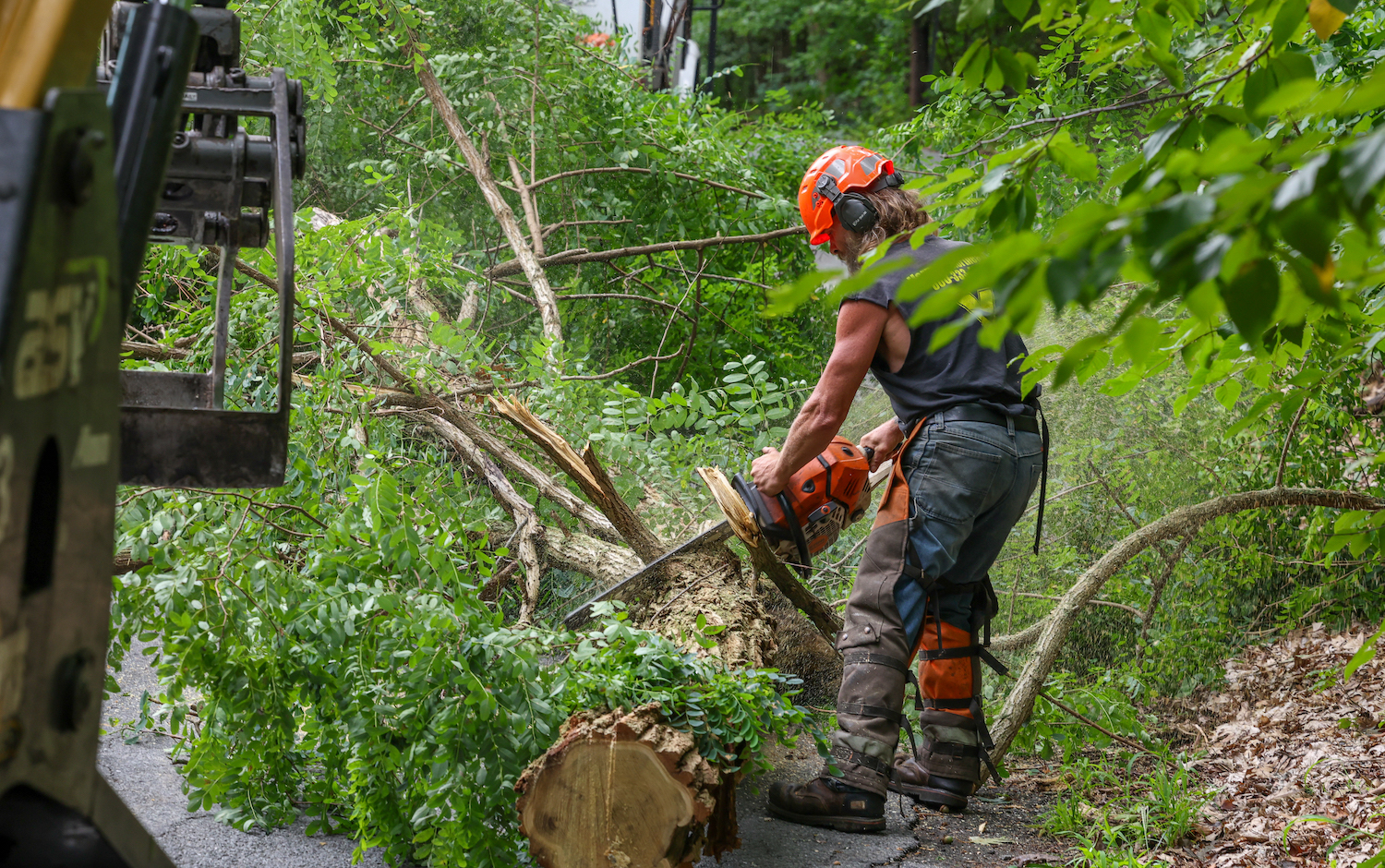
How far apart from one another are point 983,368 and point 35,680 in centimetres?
301

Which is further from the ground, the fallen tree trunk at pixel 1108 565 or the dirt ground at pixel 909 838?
the fallen tree trunk at pixel 1108 565

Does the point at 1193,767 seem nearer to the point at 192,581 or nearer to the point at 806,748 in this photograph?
the point at 806,748

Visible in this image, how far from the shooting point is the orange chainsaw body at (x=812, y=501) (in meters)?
3.35

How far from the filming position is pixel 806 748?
410 cm

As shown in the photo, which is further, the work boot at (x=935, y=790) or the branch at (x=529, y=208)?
the branch at (x=529, y=208)

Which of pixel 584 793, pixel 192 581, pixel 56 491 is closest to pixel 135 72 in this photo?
pixel 56 491

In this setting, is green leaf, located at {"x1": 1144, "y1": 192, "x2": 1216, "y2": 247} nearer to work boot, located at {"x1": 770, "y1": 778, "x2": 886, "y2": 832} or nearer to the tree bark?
work boot, located at {"x1": 770, "y1": 778, "x2": 886, "y2": 832}

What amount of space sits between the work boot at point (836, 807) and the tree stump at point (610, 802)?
973 millimetres

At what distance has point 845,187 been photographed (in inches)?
138

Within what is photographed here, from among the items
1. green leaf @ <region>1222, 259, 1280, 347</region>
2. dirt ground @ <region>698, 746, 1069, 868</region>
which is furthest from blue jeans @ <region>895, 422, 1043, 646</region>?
green leaf @ <region>1222, 259, 1280, 347</region>

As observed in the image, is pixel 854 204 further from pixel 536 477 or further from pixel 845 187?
pixel 536 477

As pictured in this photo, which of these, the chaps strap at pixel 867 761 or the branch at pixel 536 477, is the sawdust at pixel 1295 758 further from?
A: the branch at pixel 536 477

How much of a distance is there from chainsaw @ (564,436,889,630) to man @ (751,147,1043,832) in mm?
69

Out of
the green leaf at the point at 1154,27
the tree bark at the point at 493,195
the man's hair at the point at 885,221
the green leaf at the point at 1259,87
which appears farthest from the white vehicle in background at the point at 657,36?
the green leaf at the point at 1259,87
